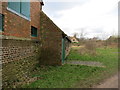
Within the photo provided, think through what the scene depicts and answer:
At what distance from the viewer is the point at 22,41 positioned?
26.8ft

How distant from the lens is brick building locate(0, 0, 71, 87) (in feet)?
20.9

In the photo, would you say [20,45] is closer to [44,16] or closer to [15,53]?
[15,53]

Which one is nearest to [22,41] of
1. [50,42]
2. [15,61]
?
[15,61]

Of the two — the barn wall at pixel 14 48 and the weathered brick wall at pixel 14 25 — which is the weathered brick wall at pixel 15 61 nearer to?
the barn wall at pixel 14 48

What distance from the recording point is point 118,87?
6.34 meters

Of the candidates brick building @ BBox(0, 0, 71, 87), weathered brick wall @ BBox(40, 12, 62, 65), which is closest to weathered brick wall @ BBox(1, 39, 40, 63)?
brick building @ BBox(0, 0, 71, 87)

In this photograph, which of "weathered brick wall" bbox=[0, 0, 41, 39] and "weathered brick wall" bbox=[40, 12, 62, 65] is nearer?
"weathered brick wall" bbox=[0, 0, 41, 39]

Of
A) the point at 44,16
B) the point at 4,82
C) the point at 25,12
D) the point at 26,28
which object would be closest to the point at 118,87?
the point at 4,82

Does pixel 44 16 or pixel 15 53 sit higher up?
pixel 44 16

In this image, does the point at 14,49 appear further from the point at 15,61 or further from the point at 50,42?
the point at 50,42

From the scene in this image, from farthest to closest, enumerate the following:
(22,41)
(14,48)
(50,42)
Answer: (50,42) < (22,41) < (14,48)

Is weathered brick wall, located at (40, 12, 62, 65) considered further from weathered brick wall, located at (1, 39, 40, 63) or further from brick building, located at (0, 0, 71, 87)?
weathered brick wall, located at (1, 39, 40, 63)

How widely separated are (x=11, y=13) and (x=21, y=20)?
47.9 inches

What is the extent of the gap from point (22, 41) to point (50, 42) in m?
4.54
